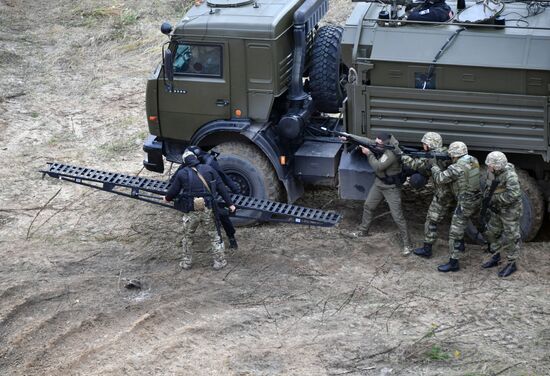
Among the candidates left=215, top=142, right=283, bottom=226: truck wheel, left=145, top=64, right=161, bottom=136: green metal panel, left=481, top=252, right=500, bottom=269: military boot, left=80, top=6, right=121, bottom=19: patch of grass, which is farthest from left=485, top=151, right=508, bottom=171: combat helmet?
left=80, top=6, right=121, bottom=19: patch of grass

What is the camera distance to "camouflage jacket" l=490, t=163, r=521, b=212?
9.01 m

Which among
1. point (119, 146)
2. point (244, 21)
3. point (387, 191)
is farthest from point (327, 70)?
point (119, 146)

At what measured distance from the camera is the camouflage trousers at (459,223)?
9.36 m

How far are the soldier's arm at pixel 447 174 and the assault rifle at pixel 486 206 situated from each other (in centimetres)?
34

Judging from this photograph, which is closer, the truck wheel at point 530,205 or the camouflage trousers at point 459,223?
the camouflage trousers at point 459,223

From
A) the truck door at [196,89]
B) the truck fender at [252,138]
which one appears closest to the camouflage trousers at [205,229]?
the truck fender at [252,138]

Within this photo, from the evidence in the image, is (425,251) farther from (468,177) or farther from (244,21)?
(244,21)

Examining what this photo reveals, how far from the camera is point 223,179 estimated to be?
10.1m

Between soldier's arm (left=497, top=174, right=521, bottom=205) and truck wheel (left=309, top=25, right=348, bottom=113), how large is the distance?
244 cm

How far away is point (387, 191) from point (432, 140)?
0.81 metres

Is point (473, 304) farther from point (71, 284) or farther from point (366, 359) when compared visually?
point (71, 284)

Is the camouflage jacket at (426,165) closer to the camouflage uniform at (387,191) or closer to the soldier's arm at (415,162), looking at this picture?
the soldier's arm at (415,162)

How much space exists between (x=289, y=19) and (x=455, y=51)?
1.99 m

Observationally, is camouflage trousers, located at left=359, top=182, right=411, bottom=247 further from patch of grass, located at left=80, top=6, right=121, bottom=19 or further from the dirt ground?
patch of grass, located at left=80, top=6, right=121, bottom=19
